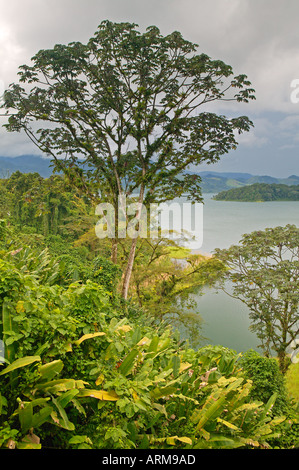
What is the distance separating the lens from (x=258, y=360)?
255 cm

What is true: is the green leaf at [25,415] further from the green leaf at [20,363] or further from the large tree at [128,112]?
the large tree at [128,112]

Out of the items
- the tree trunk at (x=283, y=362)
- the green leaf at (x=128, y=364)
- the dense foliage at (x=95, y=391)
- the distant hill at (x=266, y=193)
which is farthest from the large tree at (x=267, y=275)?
the distant hill at (x=266, y=193)

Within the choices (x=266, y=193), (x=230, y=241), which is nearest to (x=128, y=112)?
(x=230, y=241)

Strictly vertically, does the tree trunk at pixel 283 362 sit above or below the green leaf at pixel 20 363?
below

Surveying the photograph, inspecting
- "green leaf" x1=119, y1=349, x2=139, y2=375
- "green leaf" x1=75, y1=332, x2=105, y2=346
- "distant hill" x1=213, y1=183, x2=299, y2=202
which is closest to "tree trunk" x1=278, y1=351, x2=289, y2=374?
"green leaf" x1=119, y1=349, x2=139, y2=375

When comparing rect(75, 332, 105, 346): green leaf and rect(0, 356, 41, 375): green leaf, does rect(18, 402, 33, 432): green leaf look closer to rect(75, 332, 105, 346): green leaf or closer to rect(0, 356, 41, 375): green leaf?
rect(0, 356, 41, 375): green leaf

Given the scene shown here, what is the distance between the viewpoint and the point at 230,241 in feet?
59.2

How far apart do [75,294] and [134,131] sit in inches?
256

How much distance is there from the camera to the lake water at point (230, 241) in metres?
12.0

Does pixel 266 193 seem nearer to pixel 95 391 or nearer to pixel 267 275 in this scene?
pixel 267 275

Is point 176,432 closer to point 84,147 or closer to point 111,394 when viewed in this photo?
point 111,394

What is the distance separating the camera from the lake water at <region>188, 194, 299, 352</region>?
12.0 meters
